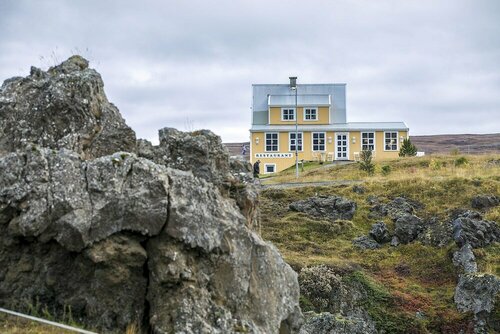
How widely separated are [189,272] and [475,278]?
16.7m

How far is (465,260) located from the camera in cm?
2575

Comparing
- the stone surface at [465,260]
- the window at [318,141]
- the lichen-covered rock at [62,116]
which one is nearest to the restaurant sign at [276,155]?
the window at [318,141]

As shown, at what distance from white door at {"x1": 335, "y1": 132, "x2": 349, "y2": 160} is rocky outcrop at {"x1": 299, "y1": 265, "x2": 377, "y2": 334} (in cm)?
4359

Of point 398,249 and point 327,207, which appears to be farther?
point 327,207

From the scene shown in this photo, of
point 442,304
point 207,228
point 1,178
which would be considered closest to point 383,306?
point 442,304

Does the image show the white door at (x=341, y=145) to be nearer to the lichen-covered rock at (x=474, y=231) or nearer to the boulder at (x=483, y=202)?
the boulder at (x=483, y=202)

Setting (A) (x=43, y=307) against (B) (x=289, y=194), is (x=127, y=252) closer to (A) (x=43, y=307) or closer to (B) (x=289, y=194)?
(A) (x=43, y=307)

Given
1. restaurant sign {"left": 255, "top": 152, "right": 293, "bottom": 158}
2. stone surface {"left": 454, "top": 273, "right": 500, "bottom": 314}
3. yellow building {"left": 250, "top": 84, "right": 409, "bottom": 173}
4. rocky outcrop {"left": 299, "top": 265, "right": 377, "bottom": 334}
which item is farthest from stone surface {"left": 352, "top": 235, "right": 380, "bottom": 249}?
restaurant sign {"left": 255, "top": 152, "right": 293, "bottom": 158}

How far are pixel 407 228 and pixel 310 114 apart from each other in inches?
1590

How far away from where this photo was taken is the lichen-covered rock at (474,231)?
2711 centimetres

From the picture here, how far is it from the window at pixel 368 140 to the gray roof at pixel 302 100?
221 inches

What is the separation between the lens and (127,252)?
9.36 metres

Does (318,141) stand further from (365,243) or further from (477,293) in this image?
(477,293)

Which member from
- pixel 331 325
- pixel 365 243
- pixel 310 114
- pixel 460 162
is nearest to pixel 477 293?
pixel 331 325
